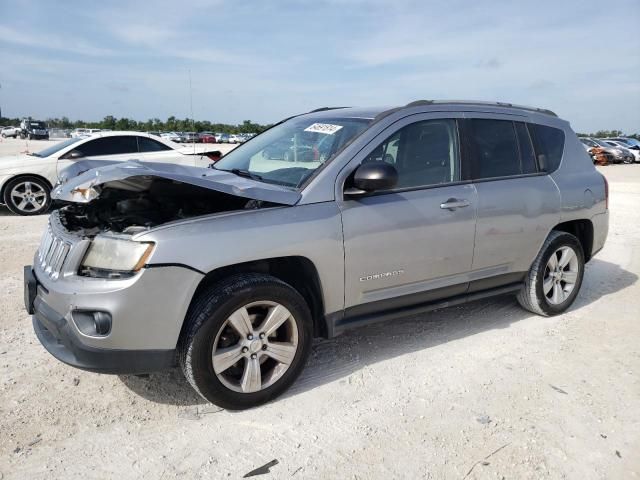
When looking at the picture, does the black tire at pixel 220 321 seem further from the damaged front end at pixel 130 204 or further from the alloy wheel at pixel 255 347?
the damaged front end at pixel 130 204

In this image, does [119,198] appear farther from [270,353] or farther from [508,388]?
[508,388]

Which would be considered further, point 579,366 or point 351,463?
point 579,366

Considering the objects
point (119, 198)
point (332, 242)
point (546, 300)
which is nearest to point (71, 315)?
point (119, 198)

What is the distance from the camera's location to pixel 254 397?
2.93 m

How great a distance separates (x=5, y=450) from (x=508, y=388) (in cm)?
290

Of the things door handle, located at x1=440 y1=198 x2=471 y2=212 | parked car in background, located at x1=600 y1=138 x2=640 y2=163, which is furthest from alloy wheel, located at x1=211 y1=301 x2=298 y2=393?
parked car in background, located at x1=600 y1=138 x2=640 y2=163

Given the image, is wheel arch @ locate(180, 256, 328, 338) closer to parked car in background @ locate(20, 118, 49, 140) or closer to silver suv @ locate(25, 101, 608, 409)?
silver suv @ locate(25, 101, 608, 409)

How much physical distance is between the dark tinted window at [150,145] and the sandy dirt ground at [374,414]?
5847 millimetres

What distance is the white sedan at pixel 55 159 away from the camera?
8750 millimetres

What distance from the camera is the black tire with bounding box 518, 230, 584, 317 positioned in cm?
423

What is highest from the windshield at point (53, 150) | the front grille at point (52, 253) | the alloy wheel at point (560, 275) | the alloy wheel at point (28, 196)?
the windshield at point (53, 150)

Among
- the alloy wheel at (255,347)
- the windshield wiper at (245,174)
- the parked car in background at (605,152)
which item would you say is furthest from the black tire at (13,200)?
the parked car in background at (605,152)

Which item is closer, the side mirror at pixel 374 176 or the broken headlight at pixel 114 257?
the broken headlight at pixel 114 257

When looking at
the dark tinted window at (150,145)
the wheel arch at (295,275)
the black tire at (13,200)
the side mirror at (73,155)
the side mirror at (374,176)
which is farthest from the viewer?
the dark tinted window at (150,145)
